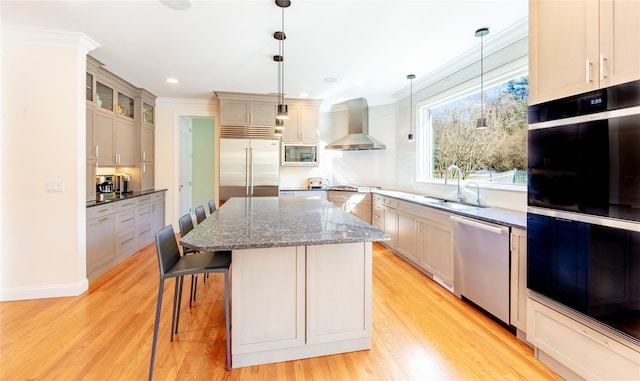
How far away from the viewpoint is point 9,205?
282 cm

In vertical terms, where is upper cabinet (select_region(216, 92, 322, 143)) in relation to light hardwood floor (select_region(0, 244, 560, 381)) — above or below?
above

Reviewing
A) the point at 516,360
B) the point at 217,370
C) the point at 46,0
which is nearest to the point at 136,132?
the point at 46,0

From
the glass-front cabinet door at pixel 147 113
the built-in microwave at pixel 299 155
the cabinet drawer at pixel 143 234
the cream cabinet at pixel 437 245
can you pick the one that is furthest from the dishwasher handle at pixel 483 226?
the glass-front cabinet door at pixel 147 113

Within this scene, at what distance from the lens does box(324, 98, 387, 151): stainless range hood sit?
5.05 meters

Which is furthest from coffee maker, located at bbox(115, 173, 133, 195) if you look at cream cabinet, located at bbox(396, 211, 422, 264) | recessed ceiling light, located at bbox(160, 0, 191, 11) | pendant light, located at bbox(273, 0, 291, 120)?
cream cabinet, located at bbox(396, 211, 422, 264)

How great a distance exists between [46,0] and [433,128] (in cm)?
468

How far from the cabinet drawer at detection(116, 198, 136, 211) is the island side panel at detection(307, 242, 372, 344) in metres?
3.32

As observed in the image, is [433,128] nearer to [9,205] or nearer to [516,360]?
[516,360]

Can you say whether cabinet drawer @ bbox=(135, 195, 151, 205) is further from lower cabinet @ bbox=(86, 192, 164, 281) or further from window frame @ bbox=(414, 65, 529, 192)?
window frame @ bbox=(414, 65, 529, 192)

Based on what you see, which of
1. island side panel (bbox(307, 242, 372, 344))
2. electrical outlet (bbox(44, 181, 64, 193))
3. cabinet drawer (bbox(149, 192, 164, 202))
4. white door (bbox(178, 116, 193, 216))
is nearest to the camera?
island side panel (bbox(307, 242, 372, 344))

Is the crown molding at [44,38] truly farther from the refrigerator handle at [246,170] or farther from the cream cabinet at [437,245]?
the cream cabinet at [437,245]

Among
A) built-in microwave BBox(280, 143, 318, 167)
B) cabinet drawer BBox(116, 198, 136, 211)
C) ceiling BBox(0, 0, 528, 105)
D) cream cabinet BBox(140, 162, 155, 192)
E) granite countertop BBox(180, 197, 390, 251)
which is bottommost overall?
granite countertop BBox(180, 197, 390, 251)

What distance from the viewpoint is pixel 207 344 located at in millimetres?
2062

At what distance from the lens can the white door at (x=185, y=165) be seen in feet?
18.4
